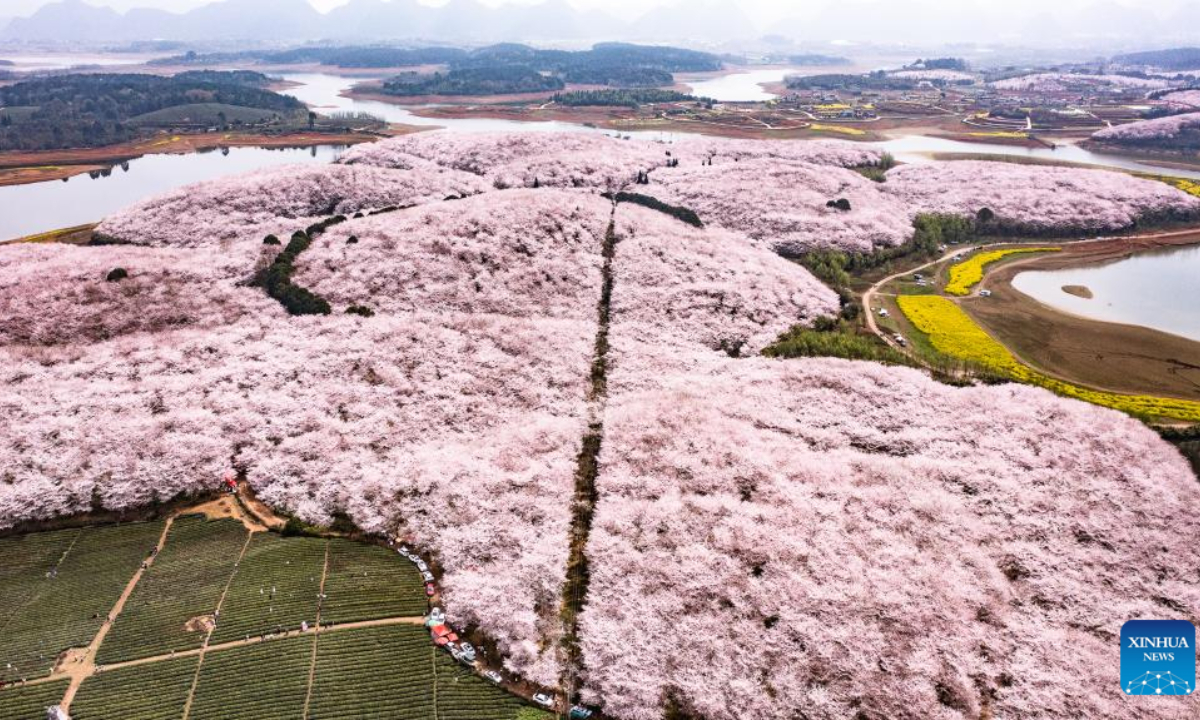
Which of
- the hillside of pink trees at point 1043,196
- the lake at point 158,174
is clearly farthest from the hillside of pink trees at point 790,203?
the lake at point 158,174

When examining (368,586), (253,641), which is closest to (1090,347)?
(368,586)

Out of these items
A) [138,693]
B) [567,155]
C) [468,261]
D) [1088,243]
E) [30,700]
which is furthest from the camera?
[567,155]

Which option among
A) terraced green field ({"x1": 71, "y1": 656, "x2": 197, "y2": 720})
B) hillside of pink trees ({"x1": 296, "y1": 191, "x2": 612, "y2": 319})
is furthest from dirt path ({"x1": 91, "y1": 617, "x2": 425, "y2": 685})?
hillside of pink trees ({"x1": 296, "y1": 191, "x2": 612, "y2": 319})

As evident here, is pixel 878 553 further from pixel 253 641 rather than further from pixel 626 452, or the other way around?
pixel 253 641

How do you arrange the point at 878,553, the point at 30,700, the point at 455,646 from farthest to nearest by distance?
1. the point at 878,553
2. the point at 455,646
3. the point at 30,700

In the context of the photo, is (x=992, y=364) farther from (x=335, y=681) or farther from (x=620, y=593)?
(x=335, y=681)

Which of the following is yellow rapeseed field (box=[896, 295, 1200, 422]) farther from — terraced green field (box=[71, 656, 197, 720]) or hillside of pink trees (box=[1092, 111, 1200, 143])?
hillside of pink trees (box=[1092, 111, 1200, 143])
